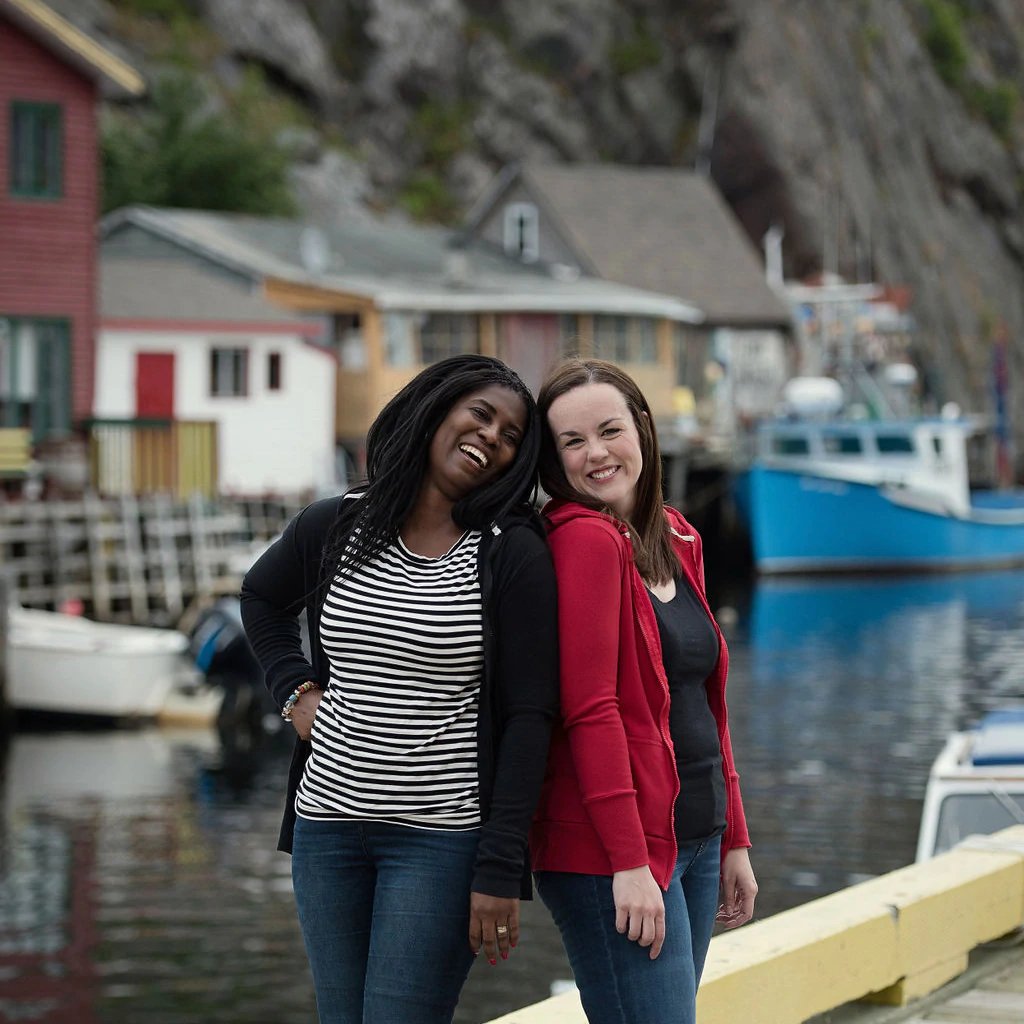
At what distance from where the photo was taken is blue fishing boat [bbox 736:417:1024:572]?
139 ft

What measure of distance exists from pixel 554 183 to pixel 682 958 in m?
49.5

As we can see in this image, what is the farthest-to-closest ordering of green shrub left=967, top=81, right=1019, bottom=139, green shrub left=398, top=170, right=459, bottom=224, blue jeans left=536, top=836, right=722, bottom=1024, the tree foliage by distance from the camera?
green shrub left=967, top=81, right=1019, bottom=139
green shrub left=398, top=170, right=459, bottom=224
the tree foliage
blue jeans left=536, top=836, right=722, bottom=1024

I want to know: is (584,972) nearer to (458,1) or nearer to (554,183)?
(554,183)

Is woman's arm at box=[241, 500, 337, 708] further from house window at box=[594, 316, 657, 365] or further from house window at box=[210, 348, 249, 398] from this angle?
house window at box=[594, 316, 657, 365]

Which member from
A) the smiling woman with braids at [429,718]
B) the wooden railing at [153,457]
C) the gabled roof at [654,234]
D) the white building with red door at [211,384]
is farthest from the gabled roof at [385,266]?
the smiling woman with braids at [429,718]

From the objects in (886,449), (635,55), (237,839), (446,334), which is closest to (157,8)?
(446,334)

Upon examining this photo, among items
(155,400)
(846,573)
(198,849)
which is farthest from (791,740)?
(846,573)

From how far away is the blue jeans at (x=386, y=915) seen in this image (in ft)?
11.2

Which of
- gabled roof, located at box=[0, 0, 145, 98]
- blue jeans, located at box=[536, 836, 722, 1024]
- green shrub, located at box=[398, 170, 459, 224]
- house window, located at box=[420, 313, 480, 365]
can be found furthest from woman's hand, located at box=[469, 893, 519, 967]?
green shrub, located at box=[398, 170, 459, 224]

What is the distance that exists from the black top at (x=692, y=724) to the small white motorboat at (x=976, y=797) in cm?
567

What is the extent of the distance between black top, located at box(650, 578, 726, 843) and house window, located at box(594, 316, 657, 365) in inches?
1578

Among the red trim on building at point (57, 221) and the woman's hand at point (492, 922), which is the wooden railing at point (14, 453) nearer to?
the red trim on building at point (57, 221)

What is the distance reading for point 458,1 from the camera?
57.9 m

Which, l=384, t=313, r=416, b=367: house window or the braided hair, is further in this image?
l=384, t=313, r=416, b=367: house window
